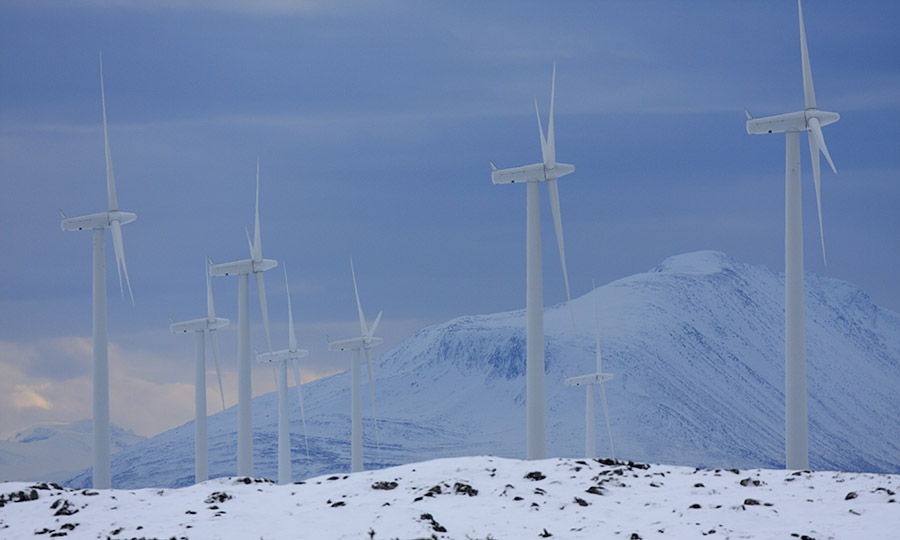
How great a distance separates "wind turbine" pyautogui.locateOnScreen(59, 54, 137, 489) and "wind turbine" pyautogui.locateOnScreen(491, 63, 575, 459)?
27.5m

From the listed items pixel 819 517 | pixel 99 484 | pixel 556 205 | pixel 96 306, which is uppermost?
pixel 556 205

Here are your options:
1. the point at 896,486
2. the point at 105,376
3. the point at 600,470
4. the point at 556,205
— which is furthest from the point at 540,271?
the point at 105,376

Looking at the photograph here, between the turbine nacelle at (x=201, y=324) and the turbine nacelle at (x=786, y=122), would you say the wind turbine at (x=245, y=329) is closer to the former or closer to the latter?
the turbine nacelle at (x=201, y=324)

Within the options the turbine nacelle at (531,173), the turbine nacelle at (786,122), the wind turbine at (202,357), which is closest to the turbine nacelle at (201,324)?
the wind turbine at (202,357)

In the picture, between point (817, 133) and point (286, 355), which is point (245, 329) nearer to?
point (286, 355)

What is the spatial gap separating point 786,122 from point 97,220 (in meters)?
45.9

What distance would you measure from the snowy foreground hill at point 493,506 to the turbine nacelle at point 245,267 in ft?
159

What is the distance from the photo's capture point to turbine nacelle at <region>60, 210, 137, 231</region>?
75438mm

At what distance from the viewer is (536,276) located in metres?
61.0

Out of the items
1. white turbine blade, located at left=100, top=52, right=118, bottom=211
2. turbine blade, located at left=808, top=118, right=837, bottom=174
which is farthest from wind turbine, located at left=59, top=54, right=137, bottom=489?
turbine blade, located at left=808, top=118, right=837, bottom=174

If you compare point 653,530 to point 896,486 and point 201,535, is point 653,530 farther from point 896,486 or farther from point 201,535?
point 201,535

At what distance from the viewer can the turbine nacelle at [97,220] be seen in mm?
75438

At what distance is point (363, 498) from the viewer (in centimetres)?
3941

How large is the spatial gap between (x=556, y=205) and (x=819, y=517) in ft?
105
